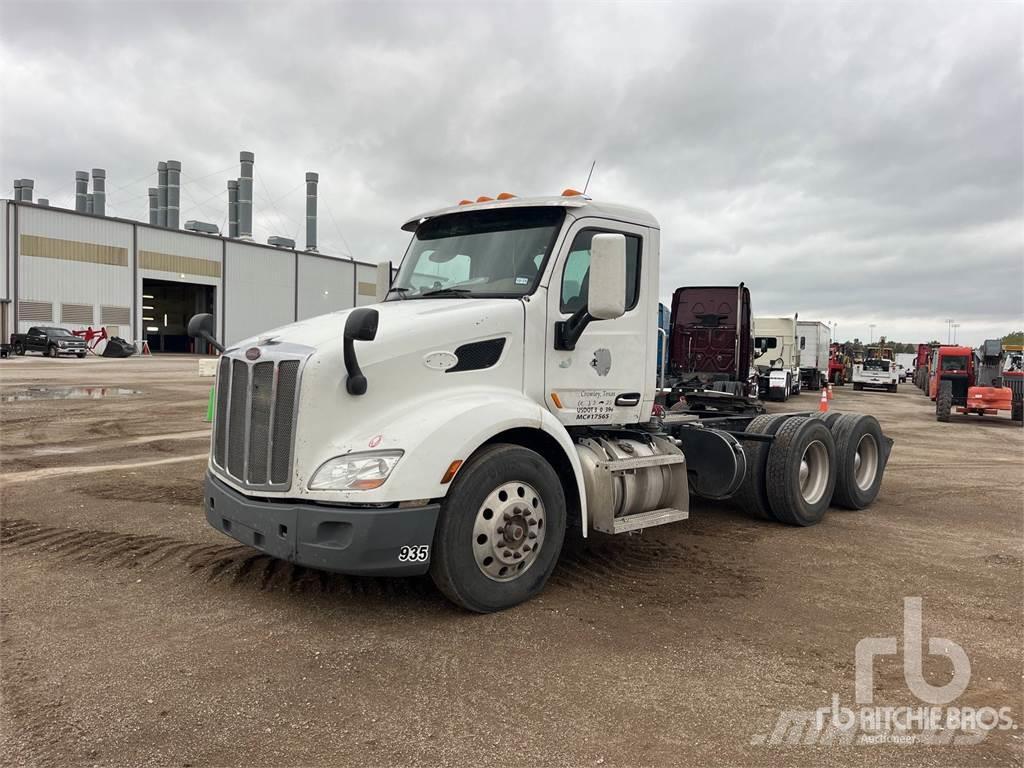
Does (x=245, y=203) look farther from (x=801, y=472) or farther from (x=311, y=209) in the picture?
(x=801, y=472)

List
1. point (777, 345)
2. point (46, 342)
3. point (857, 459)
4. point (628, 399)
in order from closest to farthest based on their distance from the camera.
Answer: point (628, 399), point (857, 459), point (777, 345), point (46, 342)

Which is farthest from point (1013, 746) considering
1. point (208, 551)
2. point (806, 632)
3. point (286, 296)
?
point (286, 296)

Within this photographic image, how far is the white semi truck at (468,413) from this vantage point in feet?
13.1

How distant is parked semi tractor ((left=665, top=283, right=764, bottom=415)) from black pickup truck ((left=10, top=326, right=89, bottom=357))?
109 ft

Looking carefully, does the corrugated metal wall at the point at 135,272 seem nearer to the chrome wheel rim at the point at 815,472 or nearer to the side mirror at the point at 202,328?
the side mirror at the point at 202,328

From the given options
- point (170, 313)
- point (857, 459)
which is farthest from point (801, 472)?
point (170, 313)

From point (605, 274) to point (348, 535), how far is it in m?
2.27

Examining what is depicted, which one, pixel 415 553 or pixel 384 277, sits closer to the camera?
pixel 415 553

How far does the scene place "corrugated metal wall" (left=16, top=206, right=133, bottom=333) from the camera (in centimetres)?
4119

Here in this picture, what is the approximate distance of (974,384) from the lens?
21.0 metres

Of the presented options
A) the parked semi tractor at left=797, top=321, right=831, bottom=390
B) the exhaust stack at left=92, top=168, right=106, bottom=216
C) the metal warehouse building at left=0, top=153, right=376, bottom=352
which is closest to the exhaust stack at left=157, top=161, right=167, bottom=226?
the metal warehouse building at left=0, top=153, right=376, bottom=352

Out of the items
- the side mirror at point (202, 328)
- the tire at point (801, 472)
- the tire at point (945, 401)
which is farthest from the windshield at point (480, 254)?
the tire at point (945, 401)

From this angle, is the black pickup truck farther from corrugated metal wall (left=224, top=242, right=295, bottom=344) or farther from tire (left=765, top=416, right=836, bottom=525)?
tire (left=765, top=416, right=836, bottom=525)

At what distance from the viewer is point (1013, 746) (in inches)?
122
